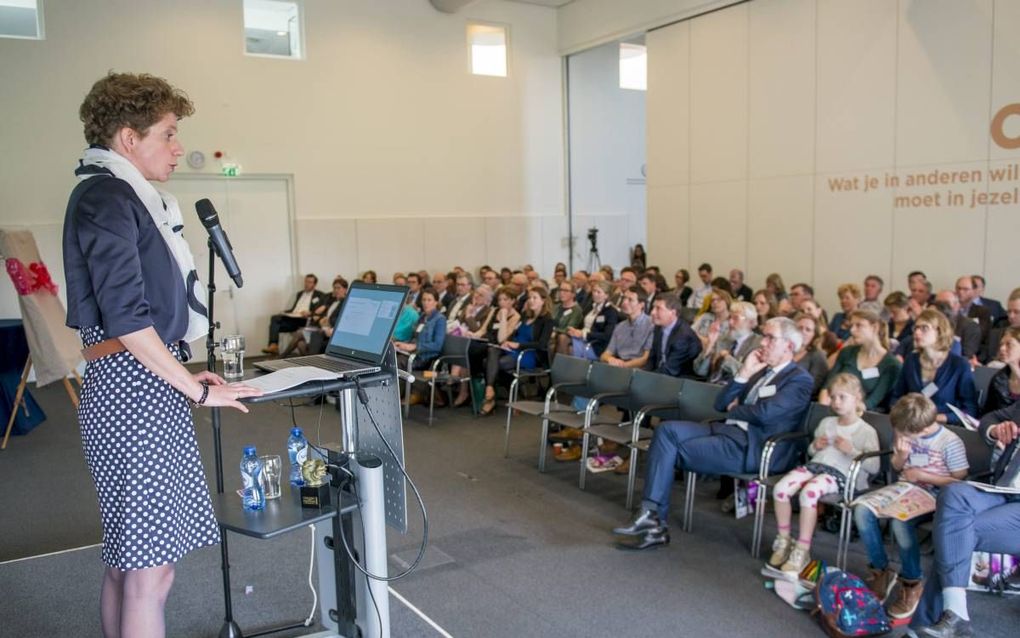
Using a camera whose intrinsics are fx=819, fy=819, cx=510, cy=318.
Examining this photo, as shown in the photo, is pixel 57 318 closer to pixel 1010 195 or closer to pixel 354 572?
pixel 354 572

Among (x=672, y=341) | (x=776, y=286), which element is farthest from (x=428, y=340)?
(x=776, y=286)

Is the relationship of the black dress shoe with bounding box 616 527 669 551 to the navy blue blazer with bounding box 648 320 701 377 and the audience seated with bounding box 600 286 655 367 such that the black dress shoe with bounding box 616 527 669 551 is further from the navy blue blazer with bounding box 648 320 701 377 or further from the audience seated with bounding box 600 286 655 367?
the audience seated with bounding box 600 286 655 367

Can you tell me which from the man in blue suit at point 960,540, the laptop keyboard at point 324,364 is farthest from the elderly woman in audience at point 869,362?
the laptop keyboard at point 324,364

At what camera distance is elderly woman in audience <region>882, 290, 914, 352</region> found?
20.6 ft

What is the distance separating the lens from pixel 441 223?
12.9 meters

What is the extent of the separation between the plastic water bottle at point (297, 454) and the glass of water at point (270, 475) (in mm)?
52

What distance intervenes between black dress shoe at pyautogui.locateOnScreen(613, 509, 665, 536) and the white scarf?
269 cm

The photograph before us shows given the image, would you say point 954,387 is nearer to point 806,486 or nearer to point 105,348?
point 806,486

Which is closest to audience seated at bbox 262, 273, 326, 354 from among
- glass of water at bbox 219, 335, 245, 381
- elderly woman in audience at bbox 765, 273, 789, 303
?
elderly woman in audience at bbox 765, 273, 789, 303

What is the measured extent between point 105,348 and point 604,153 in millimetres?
12890

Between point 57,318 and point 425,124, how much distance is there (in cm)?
672

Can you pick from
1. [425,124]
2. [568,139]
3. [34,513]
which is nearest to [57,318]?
[34,513]

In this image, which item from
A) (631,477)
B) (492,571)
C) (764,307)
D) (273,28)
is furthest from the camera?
(273,28)

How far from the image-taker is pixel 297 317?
11344 mm
